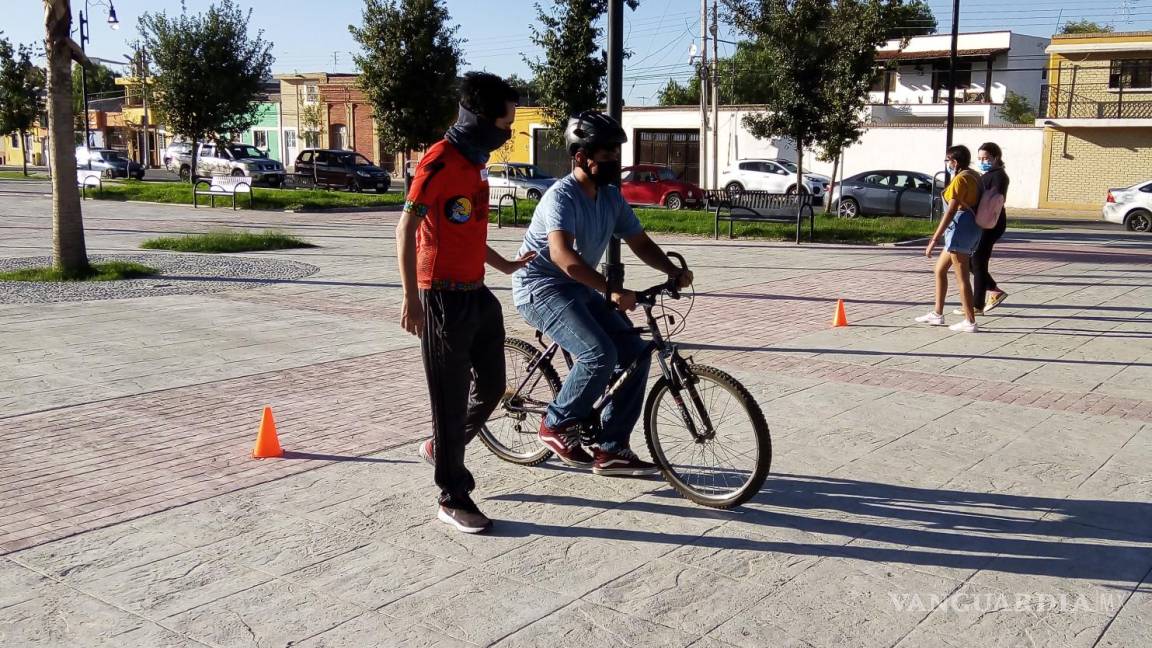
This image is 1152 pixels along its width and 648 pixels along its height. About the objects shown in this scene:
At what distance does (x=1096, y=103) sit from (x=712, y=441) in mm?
37117

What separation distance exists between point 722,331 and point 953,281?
5003mm

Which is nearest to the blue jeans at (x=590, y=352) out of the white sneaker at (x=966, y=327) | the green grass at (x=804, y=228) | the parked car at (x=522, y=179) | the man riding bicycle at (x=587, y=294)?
the man riding bicycle at (x=587, y=294)

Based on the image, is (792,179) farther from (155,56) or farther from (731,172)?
(155,56)

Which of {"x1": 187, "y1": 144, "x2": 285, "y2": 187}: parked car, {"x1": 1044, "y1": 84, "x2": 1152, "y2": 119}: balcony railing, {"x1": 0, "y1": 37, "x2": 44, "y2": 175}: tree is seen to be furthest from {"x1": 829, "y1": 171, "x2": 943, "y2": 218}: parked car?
{"x1": 0, "y1": 37, "x2": 44, "y2": 175}: tree

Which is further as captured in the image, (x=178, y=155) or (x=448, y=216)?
(x=178, y=155)

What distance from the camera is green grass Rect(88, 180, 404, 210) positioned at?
90.3 feet

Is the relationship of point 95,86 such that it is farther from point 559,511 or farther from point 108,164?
point 559,511

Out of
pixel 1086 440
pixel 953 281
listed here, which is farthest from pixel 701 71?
pixel 1086 440

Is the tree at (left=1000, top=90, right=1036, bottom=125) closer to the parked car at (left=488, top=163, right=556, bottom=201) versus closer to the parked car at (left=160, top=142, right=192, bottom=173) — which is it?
the parked car at (left=488, top=163, right=556, bottom=201)

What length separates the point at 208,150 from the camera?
4097 centimetres

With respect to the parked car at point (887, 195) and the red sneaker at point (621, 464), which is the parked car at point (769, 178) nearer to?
the parked car at point (887, 195)

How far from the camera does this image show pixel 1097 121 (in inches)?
1389

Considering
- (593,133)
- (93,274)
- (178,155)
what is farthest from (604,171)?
(178,155)

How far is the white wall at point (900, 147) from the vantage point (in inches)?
1457
